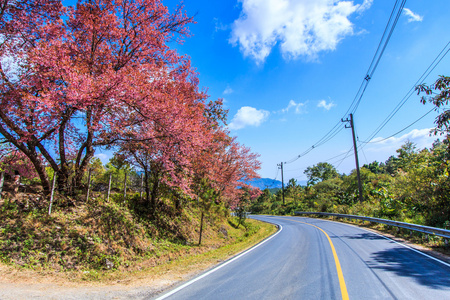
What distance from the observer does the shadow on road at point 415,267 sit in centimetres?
595

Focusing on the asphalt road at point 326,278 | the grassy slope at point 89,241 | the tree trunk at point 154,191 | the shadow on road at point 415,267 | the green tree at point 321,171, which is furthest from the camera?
the green tree at point 321,171

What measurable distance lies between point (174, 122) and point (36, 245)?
615 centimetres

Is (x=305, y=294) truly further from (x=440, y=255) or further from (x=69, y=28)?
(x=69, y=28)

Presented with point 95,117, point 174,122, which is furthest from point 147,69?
point 95,117

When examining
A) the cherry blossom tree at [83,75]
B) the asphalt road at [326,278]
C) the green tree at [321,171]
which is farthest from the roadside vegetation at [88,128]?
the green tree at [321,171]

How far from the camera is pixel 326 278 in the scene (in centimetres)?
619

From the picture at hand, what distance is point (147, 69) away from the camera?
10.0m

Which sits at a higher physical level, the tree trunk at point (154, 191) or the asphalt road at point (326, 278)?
the tree trunk at point (154, 191)

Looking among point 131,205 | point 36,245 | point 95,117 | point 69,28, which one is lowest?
point 36,245

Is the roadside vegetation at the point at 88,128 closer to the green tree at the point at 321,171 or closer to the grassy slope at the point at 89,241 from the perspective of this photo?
the grassy slope at the point at 89,241

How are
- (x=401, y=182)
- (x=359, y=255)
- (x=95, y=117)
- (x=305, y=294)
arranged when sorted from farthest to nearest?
(x=401, y=182), (x=359, y=255), (x=95, y=117), (x=305, y=294)

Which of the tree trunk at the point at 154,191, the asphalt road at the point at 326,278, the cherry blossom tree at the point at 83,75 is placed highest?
the cherry blossom tree at the point at 83,75

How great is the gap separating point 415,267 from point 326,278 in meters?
3.44

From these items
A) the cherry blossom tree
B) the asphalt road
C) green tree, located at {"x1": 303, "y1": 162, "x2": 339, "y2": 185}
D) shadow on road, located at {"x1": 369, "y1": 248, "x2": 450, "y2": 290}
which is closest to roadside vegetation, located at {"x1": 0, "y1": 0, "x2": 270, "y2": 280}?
the cherry blossom tree
